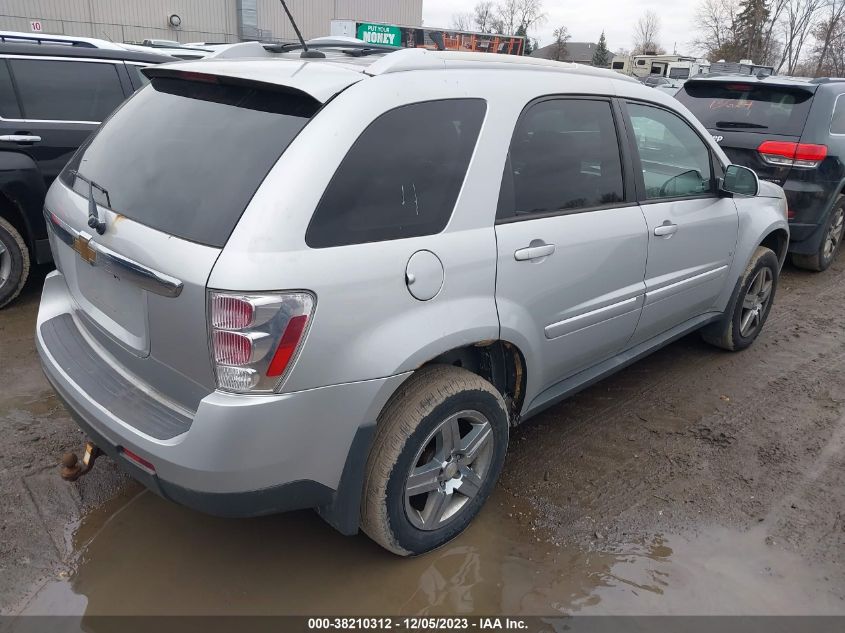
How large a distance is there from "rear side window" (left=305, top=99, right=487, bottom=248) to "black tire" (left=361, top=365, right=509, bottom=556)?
23.0 inches

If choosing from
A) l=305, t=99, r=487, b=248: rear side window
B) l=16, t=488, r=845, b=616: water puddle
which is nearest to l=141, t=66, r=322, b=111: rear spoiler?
l=305, t=99, r=487, b=248: rear side window

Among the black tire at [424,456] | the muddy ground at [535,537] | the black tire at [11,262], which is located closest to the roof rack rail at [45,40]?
the black tire at [11,262]

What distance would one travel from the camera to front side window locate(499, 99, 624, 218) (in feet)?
8.73

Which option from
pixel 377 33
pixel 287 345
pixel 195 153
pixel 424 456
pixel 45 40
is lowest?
pixel 424 456

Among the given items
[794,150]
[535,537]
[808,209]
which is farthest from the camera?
[808,209]

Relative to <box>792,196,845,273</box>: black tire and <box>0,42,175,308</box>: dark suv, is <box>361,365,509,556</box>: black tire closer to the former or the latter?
<box>0,42,175,308</box>: dark suv

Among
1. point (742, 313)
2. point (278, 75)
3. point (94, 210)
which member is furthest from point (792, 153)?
point (94, 210)

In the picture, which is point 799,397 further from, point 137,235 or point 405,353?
point 137,235

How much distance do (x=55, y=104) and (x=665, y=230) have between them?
14.4 ft

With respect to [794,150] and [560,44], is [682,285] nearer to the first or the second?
[794,150]

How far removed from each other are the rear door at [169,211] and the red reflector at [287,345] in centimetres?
21

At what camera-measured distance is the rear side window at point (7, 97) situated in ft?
15.0

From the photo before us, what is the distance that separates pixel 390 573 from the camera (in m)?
2.53

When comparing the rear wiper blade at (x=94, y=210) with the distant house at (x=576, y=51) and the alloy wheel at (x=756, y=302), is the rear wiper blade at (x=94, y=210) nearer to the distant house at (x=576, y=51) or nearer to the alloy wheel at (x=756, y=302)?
the alloy wheel at (x=756, y=302)
